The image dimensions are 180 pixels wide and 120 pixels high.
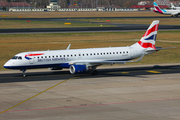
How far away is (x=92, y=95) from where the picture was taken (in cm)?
3509

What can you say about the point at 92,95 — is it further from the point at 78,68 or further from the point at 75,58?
the point at 75,58

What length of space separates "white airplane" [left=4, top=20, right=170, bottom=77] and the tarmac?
1.66 metres

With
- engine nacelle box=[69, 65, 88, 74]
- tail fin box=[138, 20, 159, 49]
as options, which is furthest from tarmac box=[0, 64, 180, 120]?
tail fin box=[138, 20, 159, 49]

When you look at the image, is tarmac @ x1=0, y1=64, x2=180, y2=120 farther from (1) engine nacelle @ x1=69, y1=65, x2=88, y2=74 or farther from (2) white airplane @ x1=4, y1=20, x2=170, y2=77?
(2) white airplane @ x1=4, y1=20, x2=170, y2=77

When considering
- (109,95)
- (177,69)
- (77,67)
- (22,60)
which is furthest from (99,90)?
(177,69)

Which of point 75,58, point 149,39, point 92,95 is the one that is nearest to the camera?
point 92,95

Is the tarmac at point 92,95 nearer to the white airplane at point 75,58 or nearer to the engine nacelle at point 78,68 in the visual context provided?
the engine nacelle at point 78,68

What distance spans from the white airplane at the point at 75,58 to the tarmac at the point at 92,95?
5.44ft

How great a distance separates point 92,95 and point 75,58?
13.0m

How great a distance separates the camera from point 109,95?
115ft

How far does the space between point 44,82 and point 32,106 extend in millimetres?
12163

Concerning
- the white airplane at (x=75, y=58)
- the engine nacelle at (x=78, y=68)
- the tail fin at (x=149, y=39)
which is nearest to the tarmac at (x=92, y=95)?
the engine nacelle at (x=78, y=68)

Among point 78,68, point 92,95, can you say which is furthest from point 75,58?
point 92,95

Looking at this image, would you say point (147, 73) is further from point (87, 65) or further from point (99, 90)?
point (99, 90)
